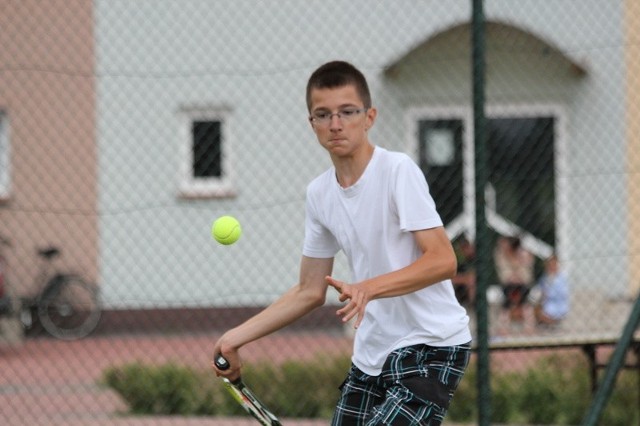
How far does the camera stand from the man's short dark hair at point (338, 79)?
3.70m

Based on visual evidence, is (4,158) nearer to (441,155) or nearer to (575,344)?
(575,344)

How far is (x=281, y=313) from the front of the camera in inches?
153

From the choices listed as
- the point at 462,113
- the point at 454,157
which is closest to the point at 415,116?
the point at 462,113

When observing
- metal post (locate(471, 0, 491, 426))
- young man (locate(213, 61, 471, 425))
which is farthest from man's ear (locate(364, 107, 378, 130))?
metal post (locate(471, 0, 491, 426))

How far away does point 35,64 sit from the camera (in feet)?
26.1

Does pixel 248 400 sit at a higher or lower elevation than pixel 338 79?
lower

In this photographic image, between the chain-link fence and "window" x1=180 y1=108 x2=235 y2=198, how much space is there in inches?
1.4

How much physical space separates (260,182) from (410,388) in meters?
5.92

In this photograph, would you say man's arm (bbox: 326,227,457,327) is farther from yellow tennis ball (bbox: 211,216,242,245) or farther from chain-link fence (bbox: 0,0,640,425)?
chain-link fence (bbox: 0,0,640,425)

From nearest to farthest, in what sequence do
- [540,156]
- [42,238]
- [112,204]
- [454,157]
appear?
1. [112,204]
2. [42,238]
3. [454,157]
4. [540,156]

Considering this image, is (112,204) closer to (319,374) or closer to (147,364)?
(147,364)

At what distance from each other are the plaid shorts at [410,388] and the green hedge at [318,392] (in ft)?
12.7

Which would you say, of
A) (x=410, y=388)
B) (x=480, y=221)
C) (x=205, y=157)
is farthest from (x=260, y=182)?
(x=410, y=388)

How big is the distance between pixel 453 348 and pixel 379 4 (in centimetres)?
621
